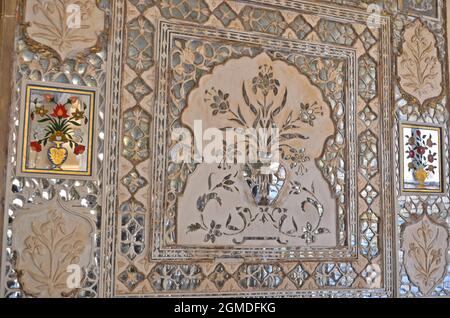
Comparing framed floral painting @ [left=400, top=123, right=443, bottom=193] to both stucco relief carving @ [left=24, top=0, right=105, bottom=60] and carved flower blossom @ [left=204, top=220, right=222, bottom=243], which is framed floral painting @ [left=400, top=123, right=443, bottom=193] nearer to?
carved flower blossom @ [left=204, top=220, right=222, bottom=243]

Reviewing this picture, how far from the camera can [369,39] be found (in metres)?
3.00

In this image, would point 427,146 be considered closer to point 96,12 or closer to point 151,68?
point 151,68

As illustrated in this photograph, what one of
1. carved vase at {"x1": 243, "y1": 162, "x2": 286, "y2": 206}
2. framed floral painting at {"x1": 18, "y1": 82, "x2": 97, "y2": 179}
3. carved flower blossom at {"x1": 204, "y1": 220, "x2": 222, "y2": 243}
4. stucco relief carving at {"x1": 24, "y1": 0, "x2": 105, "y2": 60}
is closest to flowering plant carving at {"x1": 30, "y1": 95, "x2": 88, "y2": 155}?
framed floral painting at {"x1": 18, "y1": 82, "x2": 97, "y2": 179}

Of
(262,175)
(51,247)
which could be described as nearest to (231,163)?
(262,175)

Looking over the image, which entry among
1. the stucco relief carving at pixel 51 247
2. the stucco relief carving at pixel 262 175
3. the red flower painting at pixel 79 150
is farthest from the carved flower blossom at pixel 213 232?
the red flower painting at pixel 79 150

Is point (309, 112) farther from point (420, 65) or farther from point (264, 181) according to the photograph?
point (420, 65)

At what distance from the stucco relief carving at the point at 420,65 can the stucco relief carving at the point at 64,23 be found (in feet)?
4.91

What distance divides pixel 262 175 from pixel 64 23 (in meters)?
1.02

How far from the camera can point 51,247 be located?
2.30 meters

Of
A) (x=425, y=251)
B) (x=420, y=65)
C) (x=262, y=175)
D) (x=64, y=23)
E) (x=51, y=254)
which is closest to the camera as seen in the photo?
(x=51, y=254)

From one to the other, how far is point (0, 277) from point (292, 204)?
1.22 m

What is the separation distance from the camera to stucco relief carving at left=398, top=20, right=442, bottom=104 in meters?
3.06

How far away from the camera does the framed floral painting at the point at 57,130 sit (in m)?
2.32
